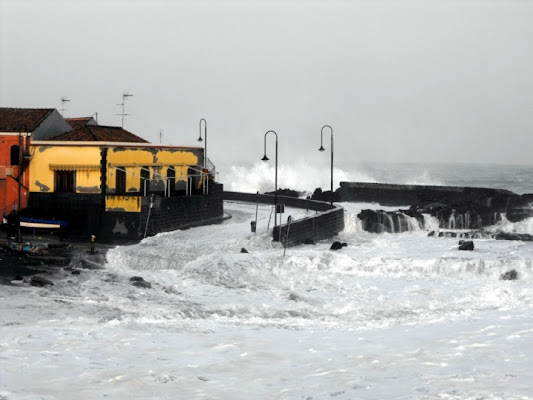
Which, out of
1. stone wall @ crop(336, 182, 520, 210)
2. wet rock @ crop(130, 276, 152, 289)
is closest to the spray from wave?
stone wall @ crop(336, 182, 520, 210)

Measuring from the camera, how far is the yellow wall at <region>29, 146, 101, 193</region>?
30375 mm

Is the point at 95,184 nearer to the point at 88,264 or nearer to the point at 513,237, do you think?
the point at 88,264

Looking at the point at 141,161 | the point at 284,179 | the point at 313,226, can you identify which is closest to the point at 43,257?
the point at 141,161

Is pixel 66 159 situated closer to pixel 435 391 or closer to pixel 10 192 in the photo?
pixel 10 192

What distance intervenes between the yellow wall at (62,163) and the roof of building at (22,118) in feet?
4.23

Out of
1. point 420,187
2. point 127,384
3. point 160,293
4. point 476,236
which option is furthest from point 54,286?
point 420,187

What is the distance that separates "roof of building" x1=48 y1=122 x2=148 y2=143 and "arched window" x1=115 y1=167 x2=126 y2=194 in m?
1.93

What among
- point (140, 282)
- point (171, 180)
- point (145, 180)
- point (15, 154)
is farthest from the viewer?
point (171, 180)

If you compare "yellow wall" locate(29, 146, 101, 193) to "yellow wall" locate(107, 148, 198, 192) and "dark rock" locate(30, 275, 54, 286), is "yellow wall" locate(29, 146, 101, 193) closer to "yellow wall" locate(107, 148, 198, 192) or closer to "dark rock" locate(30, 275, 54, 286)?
"yellow wall" locate(107, 148, 198, 192)

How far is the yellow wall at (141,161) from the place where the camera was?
1208 inches

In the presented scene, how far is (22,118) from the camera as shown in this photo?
32875 mm

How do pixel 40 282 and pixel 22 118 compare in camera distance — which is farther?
pixel 22 118

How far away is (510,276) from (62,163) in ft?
58.3

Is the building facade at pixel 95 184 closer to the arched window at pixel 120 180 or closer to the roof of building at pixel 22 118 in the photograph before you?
the arched window at pixel 120 180
